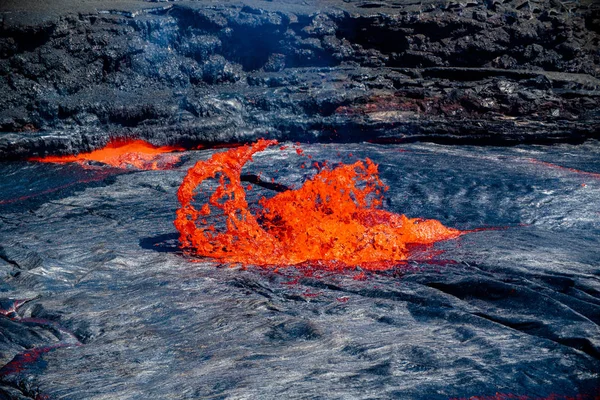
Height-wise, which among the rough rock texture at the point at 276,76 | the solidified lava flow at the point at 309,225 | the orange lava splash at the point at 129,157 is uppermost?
the rough rock texture at the point at 276,76

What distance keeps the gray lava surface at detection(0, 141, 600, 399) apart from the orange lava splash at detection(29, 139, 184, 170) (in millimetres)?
1383

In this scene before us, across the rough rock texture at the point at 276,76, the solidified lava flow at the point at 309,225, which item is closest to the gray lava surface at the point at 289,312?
the solidified lava flow at the point at 309,225

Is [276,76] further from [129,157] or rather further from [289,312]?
[289,312]

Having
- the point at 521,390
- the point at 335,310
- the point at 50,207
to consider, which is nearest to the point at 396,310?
the point at 335,310

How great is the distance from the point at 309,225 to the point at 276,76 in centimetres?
398

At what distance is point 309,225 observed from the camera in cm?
472

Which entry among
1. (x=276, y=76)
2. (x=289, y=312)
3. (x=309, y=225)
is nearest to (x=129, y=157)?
(x=276, y=76)

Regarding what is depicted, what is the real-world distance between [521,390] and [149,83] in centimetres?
696

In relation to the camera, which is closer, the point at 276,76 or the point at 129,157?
the point at 129,157

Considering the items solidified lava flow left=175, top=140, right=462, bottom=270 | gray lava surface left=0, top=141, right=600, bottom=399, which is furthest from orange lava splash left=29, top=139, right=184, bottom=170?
gray lava surface left=0, top=141, right=600, bottom=399

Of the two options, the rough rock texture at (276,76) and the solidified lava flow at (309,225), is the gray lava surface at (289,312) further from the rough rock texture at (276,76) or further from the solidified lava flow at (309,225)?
the rough rock texture at (276,76)

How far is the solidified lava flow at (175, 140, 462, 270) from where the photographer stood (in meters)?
4.07

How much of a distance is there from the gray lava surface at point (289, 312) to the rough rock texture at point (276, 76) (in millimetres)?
2395

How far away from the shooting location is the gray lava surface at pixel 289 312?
7.25ft
